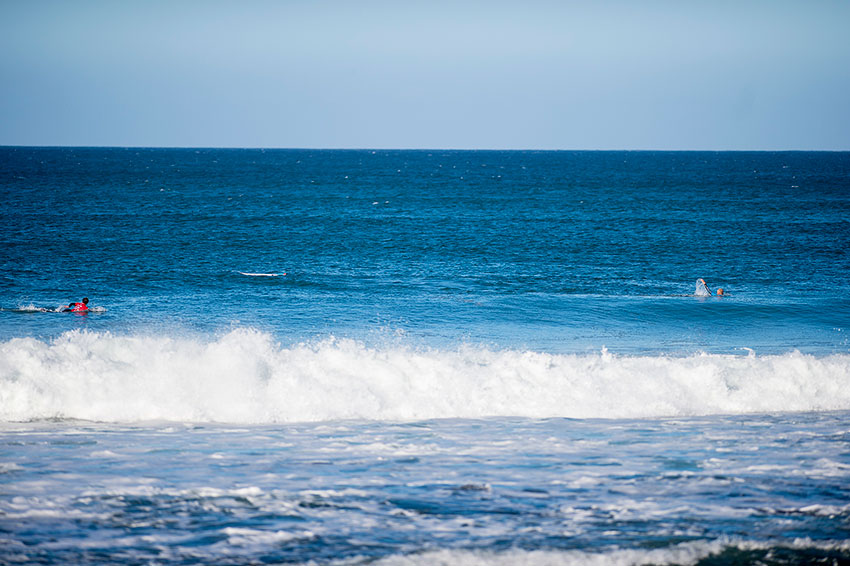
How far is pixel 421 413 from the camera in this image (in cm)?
1437

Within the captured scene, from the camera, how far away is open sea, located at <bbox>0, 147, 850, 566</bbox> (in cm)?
796

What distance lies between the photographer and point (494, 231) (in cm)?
5219

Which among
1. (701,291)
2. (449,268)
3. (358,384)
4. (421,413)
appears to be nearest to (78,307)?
(358,384)

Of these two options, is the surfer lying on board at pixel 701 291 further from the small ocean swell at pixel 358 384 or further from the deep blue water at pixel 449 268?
the small ocean swell at pixel 358 384

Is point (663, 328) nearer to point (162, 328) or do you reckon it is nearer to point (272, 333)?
point (272, 333)

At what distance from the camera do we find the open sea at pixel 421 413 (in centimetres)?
796

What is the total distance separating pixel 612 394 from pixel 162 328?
13674mm

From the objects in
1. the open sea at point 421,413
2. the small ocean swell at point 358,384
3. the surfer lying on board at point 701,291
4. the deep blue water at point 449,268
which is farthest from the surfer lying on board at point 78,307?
the surfer lying on board at point 701,291

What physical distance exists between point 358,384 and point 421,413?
65.7 inches

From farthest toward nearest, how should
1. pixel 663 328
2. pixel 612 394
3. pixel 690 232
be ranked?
pixel 690 232
pixel 663 328
pixel 612 394

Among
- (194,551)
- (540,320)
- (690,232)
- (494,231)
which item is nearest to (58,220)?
(494,231)

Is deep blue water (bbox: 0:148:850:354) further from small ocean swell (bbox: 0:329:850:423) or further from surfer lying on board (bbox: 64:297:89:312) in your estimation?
small ocean swell (bbox: 0:329:850:423)

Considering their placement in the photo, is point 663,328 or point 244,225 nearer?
point 663,328

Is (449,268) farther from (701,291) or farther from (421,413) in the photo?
(421,413)
